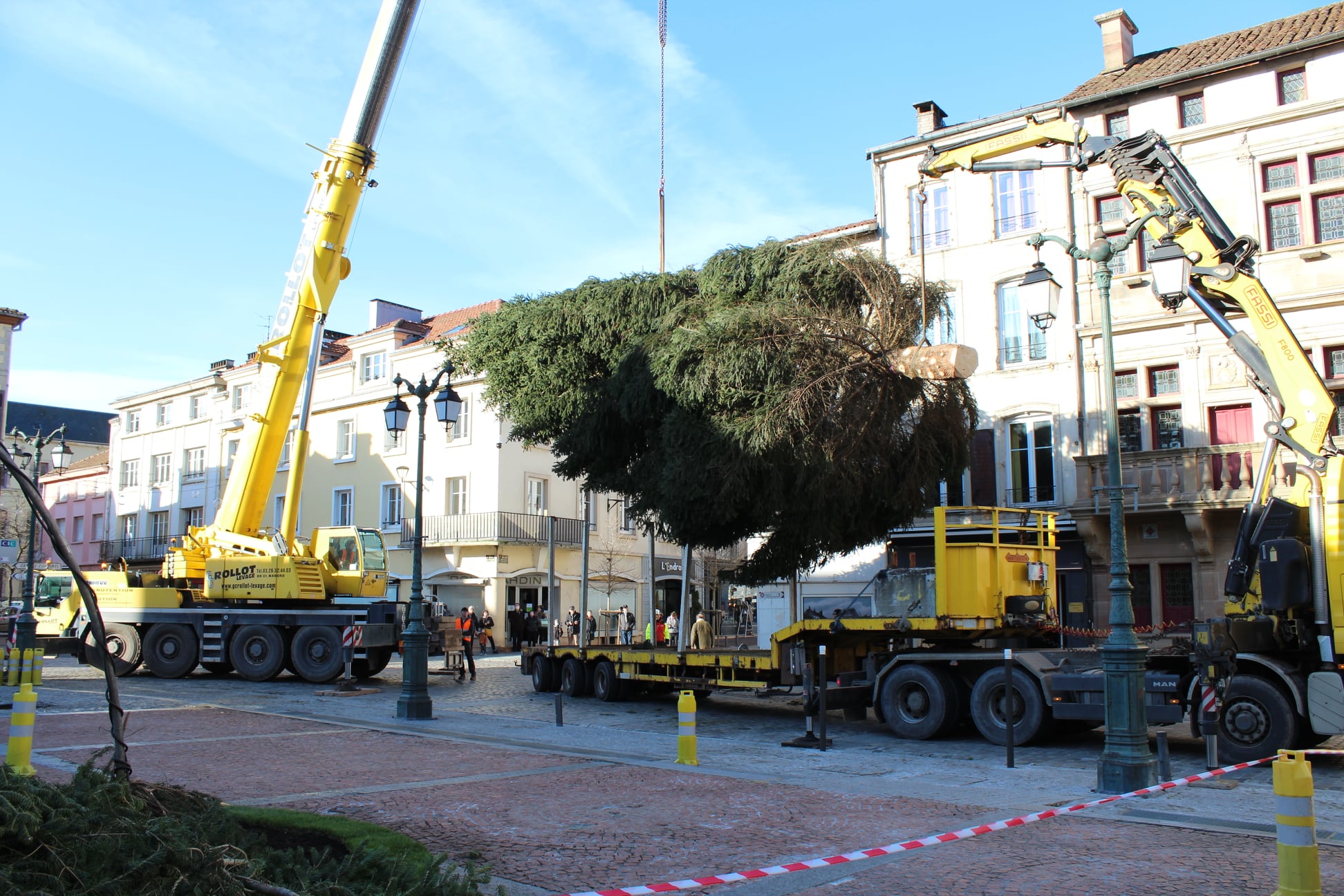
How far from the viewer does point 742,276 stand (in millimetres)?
17891

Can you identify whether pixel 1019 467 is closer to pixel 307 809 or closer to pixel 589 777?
pixel 589 777

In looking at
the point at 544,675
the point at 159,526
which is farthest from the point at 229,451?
the point at 544,675

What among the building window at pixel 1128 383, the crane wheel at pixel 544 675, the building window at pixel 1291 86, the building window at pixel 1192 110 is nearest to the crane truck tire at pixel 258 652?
the crane wheel at pixel 544 675

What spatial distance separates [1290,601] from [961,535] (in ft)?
15.8

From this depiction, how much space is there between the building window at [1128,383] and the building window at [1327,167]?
496cm

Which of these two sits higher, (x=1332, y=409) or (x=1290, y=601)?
(x=1332, y=409)

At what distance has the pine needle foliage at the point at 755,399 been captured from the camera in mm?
16250

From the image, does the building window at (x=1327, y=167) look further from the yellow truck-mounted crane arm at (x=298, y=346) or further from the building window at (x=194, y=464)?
the building window at (x=194, y=464)

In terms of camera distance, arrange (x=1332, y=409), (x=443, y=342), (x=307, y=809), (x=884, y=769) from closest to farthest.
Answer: (x=307, y=809), (x=884, y=769), (x=1332, y=409), (x=443, y=342)

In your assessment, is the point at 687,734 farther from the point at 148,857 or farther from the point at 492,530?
the point at 492,530

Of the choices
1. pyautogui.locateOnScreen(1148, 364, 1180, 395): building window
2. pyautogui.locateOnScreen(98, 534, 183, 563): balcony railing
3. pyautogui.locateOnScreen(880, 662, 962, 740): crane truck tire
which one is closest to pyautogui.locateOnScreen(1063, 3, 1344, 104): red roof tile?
pyautogui.locateOnScreen(1148, 364, 1180, 395): building window

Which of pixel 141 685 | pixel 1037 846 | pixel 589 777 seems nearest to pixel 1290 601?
pixel 1037 846

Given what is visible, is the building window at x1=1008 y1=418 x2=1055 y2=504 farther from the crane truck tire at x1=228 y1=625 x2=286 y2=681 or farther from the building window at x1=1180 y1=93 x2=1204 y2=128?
the crane truck tire at x1=228 y1=625 x2=286 y2=681

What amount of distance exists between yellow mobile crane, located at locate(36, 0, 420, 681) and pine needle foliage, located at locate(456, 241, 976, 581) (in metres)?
4.41
